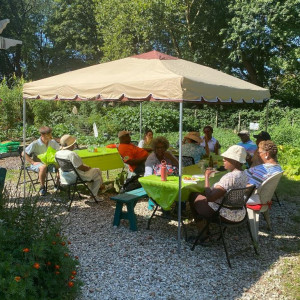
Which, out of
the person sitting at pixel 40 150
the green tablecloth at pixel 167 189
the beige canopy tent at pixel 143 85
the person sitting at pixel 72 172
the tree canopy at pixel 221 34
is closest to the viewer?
the beige canopy tent at pixel 143 85

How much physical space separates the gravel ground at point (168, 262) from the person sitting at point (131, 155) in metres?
0.99

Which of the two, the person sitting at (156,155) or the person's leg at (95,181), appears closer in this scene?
the person sitting at (156,155)

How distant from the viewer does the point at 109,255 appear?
4199mm

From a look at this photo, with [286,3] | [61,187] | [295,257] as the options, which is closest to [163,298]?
[295,257]

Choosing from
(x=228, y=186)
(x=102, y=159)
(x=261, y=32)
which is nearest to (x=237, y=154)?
(x=228, y=186)

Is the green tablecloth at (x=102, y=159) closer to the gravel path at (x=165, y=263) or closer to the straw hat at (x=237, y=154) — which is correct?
the gravel path at (x=165, y=263)

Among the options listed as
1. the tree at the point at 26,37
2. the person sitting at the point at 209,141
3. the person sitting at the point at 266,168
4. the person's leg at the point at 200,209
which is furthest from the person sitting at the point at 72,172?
the tree at the point at 26,37

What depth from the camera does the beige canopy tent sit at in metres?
4.16

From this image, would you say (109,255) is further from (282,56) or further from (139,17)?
(139,17)

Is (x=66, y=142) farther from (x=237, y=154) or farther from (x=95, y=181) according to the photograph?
(x=237, y=154)

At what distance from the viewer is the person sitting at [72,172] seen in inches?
228

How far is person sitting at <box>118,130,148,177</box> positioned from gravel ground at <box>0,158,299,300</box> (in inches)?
38.9

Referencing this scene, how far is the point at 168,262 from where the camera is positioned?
4.06 meters

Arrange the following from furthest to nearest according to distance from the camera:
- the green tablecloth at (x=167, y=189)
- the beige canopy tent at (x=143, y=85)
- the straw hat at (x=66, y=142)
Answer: the straw hat at (x=66, y=142)
the green tablecloth at (x=167, y=189)
the beige canopy tent at (x=143, y=85)
